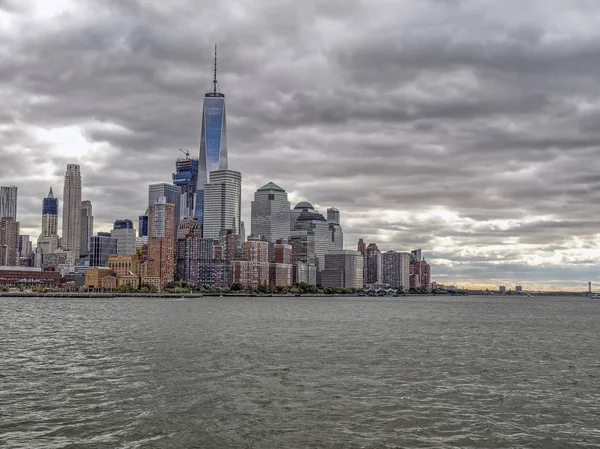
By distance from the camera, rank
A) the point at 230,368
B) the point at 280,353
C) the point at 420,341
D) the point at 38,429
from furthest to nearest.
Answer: the point at 420,341 < the point at 280,353 < the point at 230,368 < the point at 38,429

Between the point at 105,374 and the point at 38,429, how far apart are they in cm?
1844

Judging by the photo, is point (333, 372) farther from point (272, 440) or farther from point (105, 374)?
point (272, 440)

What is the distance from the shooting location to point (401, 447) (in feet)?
106

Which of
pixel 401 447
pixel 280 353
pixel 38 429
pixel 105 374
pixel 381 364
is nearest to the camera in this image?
pixel 401 447

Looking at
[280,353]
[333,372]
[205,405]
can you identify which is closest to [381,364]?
[333,372]

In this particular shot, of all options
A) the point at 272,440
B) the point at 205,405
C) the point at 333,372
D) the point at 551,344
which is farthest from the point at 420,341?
the point at 272,440

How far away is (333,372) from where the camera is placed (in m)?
55.0

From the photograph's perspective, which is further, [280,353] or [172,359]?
[280,353]

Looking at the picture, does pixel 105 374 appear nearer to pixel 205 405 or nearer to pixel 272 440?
pixel 205 405

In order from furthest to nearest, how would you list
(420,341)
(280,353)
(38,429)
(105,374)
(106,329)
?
(106,329) < (420,341) < (280,353) < (105,374) < (38,429)

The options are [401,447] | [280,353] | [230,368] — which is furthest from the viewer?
[280,353]

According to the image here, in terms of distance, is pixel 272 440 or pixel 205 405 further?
pixel 205 405

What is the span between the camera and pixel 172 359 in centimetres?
6297

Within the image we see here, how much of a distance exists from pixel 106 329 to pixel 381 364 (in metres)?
56.9
